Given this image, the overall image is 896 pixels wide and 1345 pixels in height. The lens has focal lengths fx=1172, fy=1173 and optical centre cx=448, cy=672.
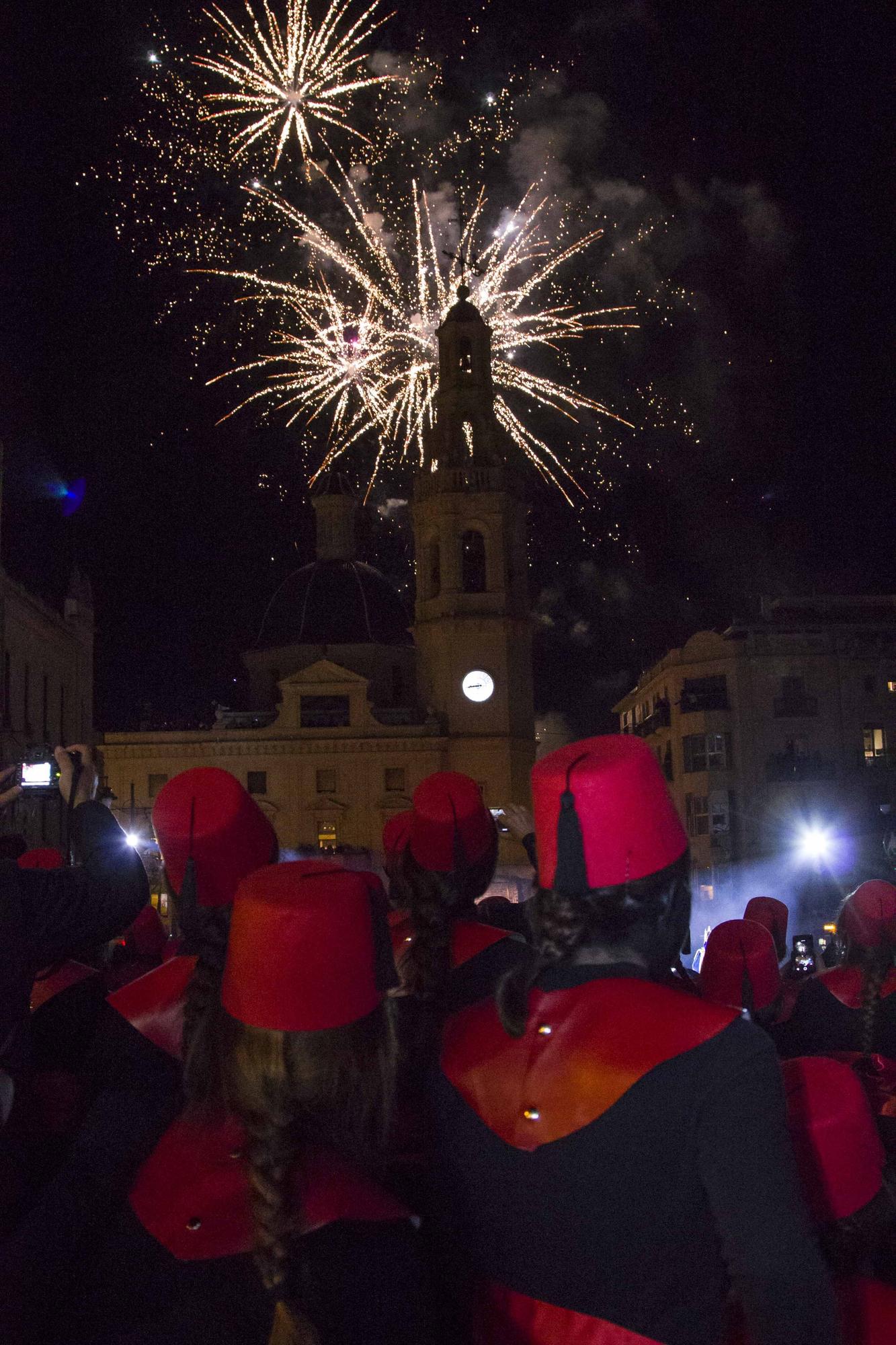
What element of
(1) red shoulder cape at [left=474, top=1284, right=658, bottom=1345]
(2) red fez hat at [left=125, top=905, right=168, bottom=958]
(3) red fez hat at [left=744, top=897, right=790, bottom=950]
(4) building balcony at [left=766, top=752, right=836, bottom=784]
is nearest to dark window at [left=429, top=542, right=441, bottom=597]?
(4) building balcony at [left=766, top=752, right=836, bottom=784]

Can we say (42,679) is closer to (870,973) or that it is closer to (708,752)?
(708,752)

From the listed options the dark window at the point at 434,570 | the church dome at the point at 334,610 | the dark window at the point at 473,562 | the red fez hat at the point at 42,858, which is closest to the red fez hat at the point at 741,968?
the red fez hat at the point at 42,858

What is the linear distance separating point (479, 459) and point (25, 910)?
47.9 meters

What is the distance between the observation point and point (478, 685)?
4966cm

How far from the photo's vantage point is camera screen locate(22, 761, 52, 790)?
225 inches

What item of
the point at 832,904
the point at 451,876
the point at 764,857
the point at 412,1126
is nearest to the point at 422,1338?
the point at 412,1126

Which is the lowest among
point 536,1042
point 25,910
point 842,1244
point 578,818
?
point 842,1244

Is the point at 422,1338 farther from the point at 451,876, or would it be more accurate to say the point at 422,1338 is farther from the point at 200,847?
the point at 451,876

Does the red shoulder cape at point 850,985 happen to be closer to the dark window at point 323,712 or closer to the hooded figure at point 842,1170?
the hooded figure at point 842,1170

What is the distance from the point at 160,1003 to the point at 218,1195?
2.95 feet

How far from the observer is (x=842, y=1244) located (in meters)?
2.80

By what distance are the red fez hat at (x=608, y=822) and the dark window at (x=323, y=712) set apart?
48115 millimetres

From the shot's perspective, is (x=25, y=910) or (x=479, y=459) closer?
(x=25, y=910)

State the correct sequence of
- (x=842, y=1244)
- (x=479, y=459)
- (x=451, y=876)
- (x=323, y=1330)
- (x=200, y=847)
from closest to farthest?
(x=323, y=1330) < (x=842, y=1244) < (x=200, y=847) < (x=451, y=876) < (x=479, y=459)
